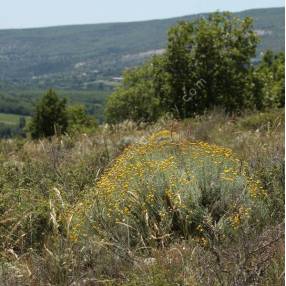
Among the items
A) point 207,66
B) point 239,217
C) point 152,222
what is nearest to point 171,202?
point 152,222

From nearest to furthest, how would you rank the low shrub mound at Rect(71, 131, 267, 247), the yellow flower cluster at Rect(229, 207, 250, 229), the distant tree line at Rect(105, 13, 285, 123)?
the yellow flower cluster at Rect(229, 207, 250, 229) → the low shrub mound at Rect(71, 131, 267, 247) → the distant tree line at Rect(105, 13, 285, 123)

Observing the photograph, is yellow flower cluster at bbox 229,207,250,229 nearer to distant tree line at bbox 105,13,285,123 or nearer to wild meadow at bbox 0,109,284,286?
wild meadow at bbox 0,109,284,286

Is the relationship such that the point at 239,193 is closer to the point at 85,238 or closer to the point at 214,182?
the point at 214,182

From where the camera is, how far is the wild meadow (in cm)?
331

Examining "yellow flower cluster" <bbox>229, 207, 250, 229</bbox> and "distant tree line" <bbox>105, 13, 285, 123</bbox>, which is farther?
"distant tree line" <bbox>105, 13, 285, 123</bbox>

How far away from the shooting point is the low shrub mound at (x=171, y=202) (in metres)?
4.21

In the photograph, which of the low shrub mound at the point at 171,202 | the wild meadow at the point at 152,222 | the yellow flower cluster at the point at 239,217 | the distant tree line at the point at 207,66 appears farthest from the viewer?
the distant tree line at the point at 207,66

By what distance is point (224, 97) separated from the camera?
25.0 metres

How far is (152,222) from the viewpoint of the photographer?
4418 millimetres

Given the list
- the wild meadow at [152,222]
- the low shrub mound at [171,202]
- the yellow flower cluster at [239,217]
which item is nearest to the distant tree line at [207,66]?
the wild meadow at [152,222]

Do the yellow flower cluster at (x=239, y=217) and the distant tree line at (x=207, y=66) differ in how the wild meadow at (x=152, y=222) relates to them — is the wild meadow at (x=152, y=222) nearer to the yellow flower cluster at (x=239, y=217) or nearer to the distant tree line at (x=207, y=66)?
the yellow flower cluster at (x=239, y=217)

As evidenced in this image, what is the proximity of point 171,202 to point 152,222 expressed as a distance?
0.22 metres

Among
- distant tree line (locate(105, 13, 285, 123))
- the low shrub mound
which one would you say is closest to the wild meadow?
the low shrub mound

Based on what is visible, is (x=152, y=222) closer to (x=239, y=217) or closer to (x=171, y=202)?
(x=171, y=202)
